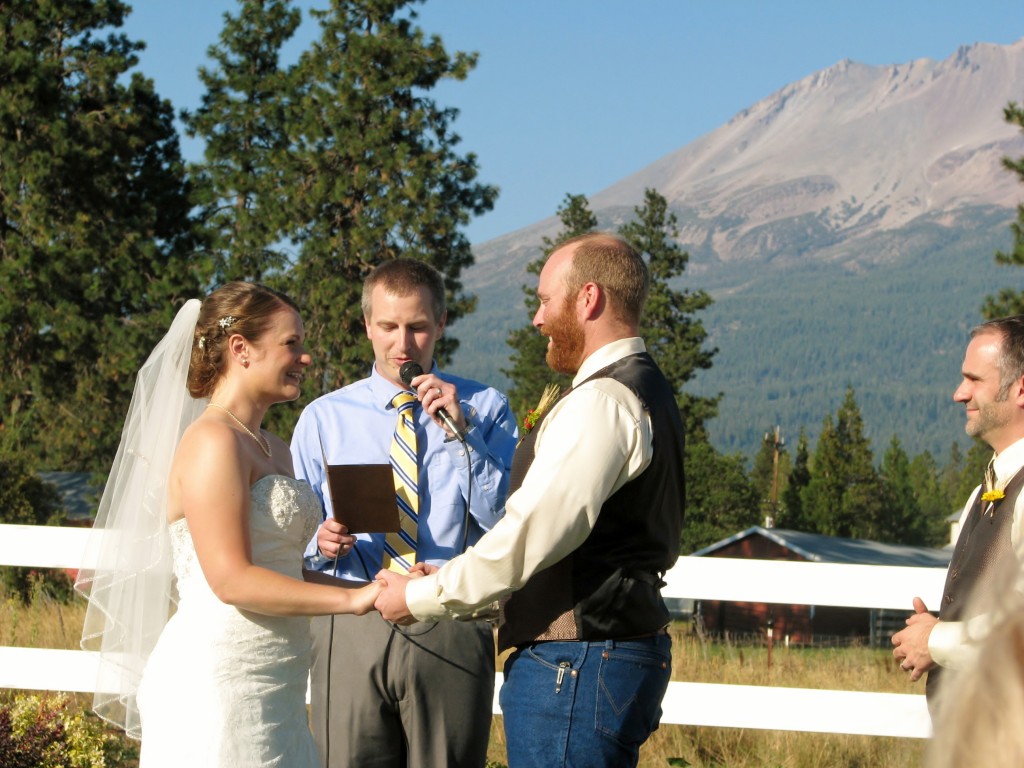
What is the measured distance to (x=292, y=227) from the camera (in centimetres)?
2892

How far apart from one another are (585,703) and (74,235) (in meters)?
30.7

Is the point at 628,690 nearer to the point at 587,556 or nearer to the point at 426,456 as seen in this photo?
the point at 587,556

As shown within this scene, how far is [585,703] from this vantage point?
135 inches

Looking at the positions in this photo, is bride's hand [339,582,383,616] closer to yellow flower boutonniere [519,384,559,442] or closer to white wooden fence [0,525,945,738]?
yellow flower boutonniere [519,384,559,442]

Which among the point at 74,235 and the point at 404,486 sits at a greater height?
the point at 74,235

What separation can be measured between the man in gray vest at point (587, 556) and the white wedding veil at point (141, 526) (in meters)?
1.03

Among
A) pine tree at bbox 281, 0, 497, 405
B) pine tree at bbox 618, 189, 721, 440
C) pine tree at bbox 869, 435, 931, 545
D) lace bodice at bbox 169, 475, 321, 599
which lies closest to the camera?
lace bodice at bbox 169, 475, 321, 599

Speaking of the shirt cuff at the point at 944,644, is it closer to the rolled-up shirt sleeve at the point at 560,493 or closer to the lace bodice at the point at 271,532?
the rolled-up shirt sleeve at the point at 560,493

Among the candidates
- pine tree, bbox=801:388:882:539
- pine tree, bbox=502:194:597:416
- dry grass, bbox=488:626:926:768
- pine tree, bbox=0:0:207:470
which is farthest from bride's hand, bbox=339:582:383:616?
pine tree, bbox=801:388:882:539

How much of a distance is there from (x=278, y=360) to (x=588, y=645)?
50.3 inches

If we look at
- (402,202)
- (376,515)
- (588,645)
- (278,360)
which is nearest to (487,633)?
(376,515)

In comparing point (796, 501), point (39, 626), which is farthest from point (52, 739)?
point (796, 501)

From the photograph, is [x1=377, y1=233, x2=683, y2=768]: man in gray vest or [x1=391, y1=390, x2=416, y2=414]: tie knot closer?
[x1=377, y1=233, x2=683, y2=768]: man in gray vest

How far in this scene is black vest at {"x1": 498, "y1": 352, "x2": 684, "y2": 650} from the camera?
11.3 ft
